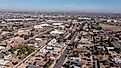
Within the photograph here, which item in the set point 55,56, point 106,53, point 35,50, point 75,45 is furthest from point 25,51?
point 106,53

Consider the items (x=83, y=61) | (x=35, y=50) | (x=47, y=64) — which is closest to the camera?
(x=47, y=64)

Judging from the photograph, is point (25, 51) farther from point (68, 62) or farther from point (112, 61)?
point (112, 61)

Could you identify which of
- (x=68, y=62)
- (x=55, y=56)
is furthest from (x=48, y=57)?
(x=68, y=62)

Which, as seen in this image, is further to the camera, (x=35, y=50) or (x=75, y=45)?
(x=75, y=45)

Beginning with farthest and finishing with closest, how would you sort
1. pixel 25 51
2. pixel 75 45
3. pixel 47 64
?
pixel 75 45
pixel 25 51
pixel 47 64

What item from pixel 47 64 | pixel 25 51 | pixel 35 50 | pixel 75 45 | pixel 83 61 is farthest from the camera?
pixel 75 45

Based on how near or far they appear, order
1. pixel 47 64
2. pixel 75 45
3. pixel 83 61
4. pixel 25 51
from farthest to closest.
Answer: pixel 75 45, pixel 25 51, pixel 83 61, pixel 47 64

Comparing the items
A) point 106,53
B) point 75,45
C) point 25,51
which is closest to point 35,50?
point 25,51

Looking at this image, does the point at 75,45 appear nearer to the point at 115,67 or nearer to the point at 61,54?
the point at 61,54

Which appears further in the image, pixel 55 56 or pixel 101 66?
pixel 55 56
